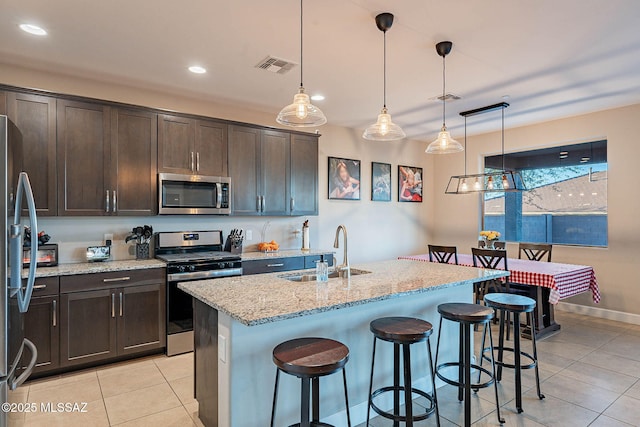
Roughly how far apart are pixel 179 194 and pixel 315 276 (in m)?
2.03

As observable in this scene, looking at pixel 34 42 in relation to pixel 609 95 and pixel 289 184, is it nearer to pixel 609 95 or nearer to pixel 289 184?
pixel 289 184

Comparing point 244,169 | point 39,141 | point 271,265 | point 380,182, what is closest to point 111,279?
point 39,141

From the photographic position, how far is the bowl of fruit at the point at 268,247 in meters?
4.61

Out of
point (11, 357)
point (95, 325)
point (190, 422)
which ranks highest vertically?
point (11, 357)

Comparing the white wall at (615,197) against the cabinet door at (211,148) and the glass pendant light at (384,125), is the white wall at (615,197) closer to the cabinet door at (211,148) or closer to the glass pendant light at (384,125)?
the glass pendant light at (384,125)

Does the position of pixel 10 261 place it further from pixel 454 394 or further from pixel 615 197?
pixel 615 197

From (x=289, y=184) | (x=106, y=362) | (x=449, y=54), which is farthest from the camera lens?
(x=289, y=184)

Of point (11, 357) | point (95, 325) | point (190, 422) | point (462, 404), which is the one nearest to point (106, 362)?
point (95, 325)

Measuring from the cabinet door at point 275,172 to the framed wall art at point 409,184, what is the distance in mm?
2504

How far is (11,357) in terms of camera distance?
5.95ft

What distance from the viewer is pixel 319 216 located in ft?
17.6

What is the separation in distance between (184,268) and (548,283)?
3745mm

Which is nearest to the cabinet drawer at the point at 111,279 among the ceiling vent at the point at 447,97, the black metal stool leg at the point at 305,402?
the black metal stool leg at the point at 305,402

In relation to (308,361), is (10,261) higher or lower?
higher
